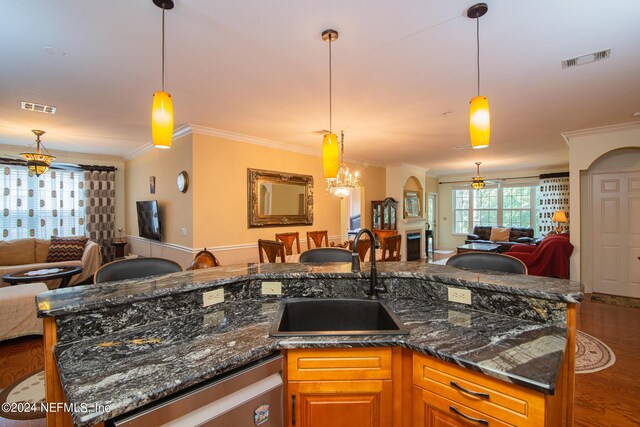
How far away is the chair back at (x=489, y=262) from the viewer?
6.63 ft

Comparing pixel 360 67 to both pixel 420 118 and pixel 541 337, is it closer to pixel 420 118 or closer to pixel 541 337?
pixel 420 118

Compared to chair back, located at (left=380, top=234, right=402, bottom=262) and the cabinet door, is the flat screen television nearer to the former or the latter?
chair back, located at (left=380, top=234, right=402, bottom=262)

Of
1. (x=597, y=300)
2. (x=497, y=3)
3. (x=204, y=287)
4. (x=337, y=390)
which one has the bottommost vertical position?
(x=597, y=300)

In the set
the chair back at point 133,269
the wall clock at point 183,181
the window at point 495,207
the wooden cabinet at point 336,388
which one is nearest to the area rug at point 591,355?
the wooden cabinet at point 336,388

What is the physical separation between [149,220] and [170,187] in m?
0.87

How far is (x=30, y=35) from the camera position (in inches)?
79.7

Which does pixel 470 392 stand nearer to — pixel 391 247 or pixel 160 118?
pixel 160 118

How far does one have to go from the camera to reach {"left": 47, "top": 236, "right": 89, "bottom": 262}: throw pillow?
5379mm

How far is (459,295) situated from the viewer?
5.32 feet

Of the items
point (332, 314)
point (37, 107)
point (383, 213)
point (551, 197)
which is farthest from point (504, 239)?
point (37, 107)

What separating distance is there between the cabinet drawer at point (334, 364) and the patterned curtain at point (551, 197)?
28.8ft

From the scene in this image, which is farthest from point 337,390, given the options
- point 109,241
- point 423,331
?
point 109,241

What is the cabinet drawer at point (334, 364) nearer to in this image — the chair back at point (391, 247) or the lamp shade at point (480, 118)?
the lamp shade at point (480, 118)

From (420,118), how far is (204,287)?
3.40 metres
